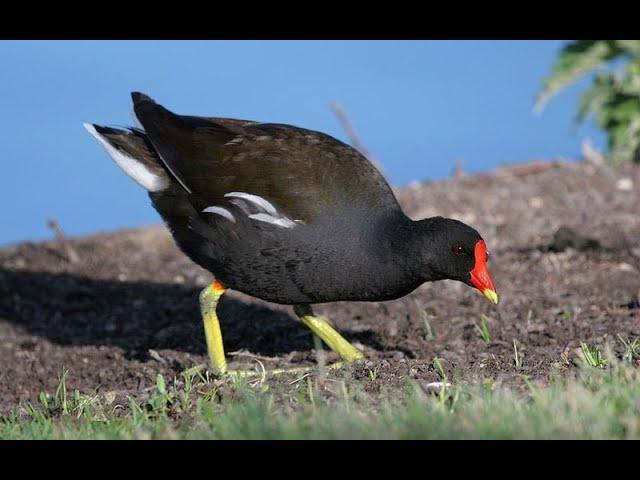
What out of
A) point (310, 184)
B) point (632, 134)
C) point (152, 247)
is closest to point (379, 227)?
point (310, 184)

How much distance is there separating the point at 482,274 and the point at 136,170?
261 cm

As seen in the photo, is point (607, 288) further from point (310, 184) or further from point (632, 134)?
point (632, 134)

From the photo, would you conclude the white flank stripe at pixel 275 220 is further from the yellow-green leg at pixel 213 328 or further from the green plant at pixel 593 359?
the green plant at pixel 593 359

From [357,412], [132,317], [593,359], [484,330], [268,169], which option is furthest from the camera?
[132,317]

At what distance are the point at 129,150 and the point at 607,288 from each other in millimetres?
4364

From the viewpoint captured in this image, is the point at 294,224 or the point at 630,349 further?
the point at 294,224

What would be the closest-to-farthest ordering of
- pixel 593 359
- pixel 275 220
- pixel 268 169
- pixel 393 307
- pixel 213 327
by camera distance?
pixel 593 359 → pixel 275 220 → pixel 268 169 → pixel 213 327 → pixel 393 307

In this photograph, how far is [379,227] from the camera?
20.2 feet

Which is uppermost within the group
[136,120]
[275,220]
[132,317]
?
[136,120]

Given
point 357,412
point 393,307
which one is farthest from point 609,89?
point 357,412

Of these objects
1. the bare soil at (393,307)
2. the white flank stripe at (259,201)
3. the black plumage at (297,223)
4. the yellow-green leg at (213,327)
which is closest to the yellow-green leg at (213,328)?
the yellow-green leg at (213,327)

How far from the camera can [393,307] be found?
8.67 metres

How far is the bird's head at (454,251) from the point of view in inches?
237

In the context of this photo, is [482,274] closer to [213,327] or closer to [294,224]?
[294,224]
